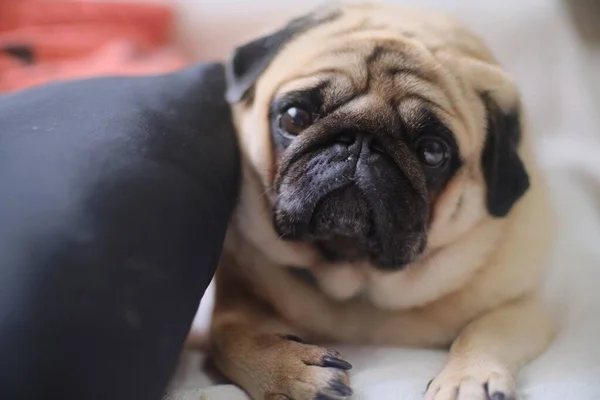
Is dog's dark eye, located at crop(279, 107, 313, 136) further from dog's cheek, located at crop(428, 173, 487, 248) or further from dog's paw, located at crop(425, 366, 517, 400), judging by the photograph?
dog's paw, located at crop(425, 366, 517, 400)

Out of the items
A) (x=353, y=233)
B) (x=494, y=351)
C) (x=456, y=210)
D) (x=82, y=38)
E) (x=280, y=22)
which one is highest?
(x=280, y=22)

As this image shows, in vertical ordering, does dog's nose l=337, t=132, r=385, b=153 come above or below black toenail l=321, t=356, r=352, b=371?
above

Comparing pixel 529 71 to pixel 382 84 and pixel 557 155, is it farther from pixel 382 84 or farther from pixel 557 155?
pixel 382 84

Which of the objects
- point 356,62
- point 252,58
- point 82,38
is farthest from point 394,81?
point 82,38

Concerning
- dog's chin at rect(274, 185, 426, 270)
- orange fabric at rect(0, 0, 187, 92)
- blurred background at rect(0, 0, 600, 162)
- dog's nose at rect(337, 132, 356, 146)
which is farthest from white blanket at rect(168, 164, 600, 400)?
orange fabric at rect(0, 0, 187, 92)

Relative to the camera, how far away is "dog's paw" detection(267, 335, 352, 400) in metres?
1.14

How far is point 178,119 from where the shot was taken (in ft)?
4.17

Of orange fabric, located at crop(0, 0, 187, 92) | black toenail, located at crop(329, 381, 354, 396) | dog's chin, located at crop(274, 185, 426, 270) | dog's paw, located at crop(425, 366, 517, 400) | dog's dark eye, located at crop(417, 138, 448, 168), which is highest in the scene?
orange fabric, located at crop(0, 0, 187, 92)

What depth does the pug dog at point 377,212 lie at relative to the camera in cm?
123

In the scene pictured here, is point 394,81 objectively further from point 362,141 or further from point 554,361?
point 554,361

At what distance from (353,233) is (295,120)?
220 millimetres

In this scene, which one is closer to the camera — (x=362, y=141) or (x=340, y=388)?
(x=340, y=388)

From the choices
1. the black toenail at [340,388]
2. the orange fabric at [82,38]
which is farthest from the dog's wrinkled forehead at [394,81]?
the orange fabric at [82,38]

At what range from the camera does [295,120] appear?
4.31ft
